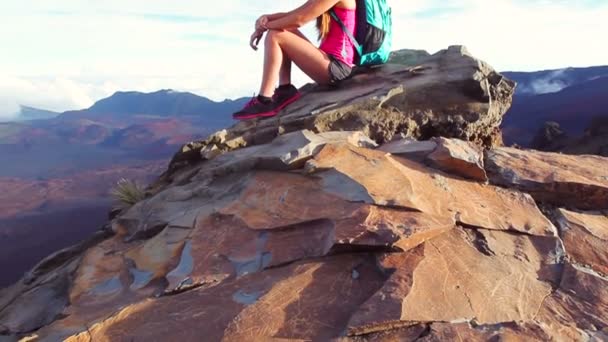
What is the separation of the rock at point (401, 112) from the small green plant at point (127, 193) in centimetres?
18

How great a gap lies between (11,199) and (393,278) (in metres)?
39.0

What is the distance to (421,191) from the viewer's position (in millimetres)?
3404

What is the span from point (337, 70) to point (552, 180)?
7.33ft

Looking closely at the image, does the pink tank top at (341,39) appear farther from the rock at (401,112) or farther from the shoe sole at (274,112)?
the shoe sole at (274,112)

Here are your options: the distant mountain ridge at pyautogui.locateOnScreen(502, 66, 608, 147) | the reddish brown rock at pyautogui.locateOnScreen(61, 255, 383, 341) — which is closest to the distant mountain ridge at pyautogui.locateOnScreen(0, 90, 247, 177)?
the distant mountain ridge at pyautogui.locateOnScreen(502, 66, 608, 147)

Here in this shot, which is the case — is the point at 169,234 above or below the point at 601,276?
above

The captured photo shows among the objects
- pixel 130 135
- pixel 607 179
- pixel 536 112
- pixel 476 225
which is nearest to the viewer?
pixel 476 225

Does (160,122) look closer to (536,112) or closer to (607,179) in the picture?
(536,112)

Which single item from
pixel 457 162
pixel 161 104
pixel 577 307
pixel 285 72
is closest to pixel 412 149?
pixel 457 162

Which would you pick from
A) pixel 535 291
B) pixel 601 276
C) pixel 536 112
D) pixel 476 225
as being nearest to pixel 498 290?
pixel 535 291

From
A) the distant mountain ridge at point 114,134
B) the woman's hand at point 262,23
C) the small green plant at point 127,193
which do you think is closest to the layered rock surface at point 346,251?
the small green plant at point 127,193

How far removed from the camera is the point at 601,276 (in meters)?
3.06

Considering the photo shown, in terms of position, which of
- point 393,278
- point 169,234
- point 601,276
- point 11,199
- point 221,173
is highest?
point 221,173

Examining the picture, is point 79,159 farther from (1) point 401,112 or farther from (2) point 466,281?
(2) point 466,281
